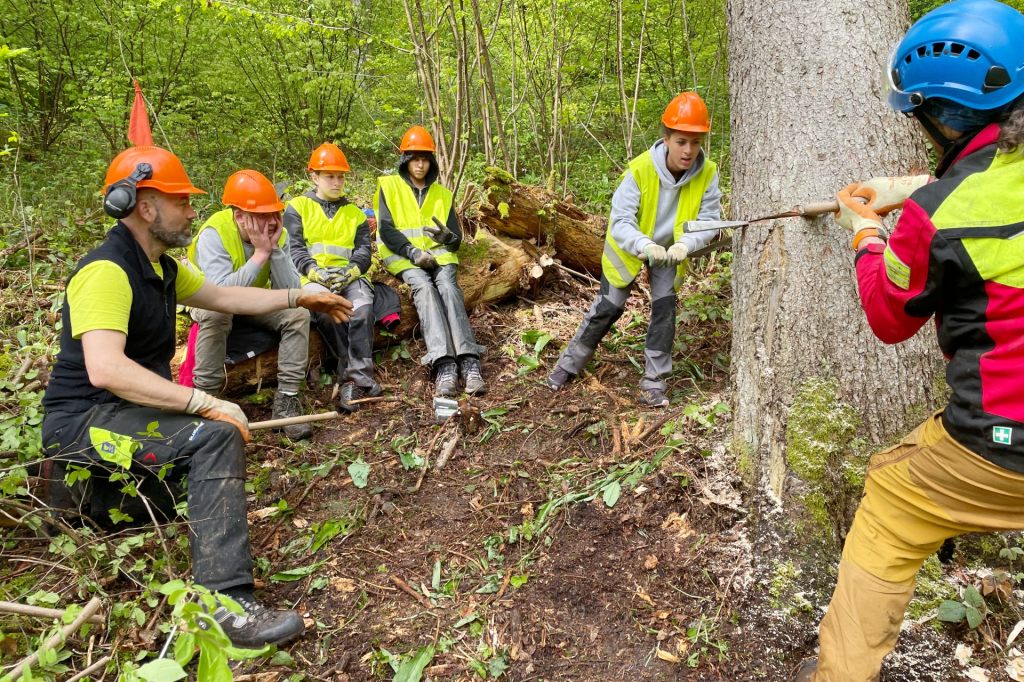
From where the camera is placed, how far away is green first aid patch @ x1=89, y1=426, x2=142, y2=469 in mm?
2625

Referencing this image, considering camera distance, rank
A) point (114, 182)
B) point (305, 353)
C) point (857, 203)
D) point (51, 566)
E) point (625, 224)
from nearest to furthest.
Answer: point (857, 203) < point (51, 566) < point (114, 182) < point (625, 224) < point (305, 353)

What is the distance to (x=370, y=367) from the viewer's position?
471cm

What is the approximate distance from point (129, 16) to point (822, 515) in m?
10.1

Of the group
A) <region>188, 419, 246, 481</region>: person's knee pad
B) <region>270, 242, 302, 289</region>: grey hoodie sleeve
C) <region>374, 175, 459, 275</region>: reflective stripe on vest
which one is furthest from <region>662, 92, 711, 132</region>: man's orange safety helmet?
<region>188, 419, 246, 481</region>: person's knee pad

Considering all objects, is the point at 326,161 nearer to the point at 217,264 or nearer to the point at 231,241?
the point at 231,241

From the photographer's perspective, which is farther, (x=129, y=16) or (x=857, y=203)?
(x=129, y=16)

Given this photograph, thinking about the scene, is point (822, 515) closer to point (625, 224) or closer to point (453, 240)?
point (625, 224)

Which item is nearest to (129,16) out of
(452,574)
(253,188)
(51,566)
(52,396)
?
(253,188)

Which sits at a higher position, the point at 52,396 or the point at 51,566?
the point at 52,396

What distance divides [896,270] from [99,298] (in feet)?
10.2

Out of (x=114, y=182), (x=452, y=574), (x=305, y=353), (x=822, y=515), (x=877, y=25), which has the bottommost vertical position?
(x=452, y=574)

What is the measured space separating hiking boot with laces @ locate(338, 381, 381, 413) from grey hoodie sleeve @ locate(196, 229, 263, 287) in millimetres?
991

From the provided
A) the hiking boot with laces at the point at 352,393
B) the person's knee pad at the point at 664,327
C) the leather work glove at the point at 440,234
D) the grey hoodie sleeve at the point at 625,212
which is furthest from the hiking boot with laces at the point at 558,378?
the leather work glove at the point at 440,234

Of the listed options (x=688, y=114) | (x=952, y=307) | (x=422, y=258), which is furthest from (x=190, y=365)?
(x=952, y=307)
